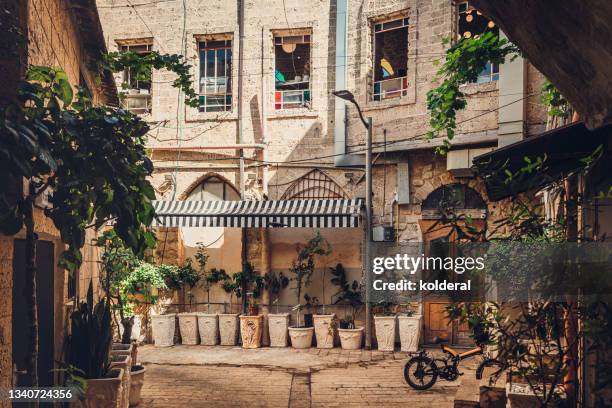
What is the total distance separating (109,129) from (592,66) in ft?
9.04

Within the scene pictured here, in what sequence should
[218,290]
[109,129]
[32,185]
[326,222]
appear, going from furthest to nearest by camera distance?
[218,290] → [326,222] → [109,129] → [32,185]

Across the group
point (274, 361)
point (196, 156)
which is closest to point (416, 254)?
point (274, 361)

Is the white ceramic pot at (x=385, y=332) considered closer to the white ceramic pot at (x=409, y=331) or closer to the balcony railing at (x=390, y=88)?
the white ceramic pot at (x=409, y=331)

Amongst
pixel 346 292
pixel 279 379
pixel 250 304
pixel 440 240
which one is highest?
pixel 440 240

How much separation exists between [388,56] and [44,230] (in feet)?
33.6

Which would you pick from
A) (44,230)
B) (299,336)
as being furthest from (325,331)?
(44,230)

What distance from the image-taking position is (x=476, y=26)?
522 inches

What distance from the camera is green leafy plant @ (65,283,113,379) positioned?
6188mm

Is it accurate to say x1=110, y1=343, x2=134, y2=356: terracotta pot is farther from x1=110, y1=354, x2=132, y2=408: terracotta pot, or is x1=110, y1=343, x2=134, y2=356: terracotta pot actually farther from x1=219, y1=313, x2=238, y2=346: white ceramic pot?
x1=219, y1=313, x2=238, y2=346: white ceramic pot

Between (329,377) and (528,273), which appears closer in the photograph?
(528,273)

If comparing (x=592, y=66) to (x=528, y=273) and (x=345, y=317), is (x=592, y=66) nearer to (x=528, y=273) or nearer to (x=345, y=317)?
(x=528, y=273)

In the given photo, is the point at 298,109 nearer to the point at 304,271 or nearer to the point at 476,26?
the point at 304,271

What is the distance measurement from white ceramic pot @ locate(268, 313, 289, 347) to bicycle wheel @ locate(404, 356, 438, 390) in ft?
14.6

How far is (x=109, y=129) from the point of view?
4207 mm
